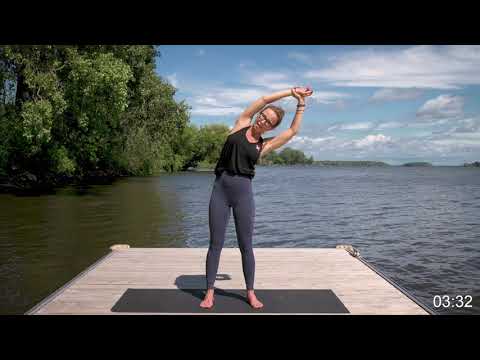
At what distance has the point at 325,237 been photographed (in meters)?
15.0

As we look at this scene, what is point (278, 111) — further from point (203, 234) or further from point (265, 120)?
point (203, 234)

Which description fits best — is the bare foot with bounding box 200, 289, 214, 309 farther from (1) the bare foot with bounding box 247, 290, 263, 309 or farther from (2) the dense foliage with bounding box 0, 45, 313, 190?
(2) the dense foliage with bounding box 0, 45, 313, 190

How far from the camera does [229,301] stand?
5105 millimetres

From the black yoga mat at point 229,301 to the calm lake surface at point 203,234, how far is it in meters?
2.01

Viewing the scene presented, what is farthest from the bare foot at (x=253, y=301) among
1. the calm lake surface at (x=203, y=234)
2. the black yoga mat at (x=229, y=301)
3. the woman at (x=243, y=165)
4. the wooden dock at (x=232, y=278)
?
the calm lake surface at (x=203, y=234)

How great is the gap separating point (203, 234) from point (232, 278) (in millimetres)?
8389

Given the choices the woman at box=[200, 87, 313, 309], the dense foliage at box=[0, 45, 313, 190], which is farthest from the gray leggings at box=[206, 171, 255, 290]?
the dense foliage at box=[0, 45, 313, 190]

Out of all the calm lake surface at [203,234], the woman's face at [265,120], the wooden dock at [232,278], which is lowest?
the calm lake surface at [203,234]

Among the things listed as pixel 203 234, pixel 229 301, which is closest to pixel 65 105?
pixel 203 234

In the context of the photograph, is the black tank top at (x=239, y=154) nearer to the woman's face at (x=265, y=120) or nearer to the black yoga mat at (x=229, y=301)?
the woman's face at (x=265, y=120)

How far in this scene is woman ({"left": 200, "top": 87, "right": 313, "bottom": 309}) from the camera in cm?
459

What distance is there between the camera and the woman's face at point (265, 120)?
4586mm
